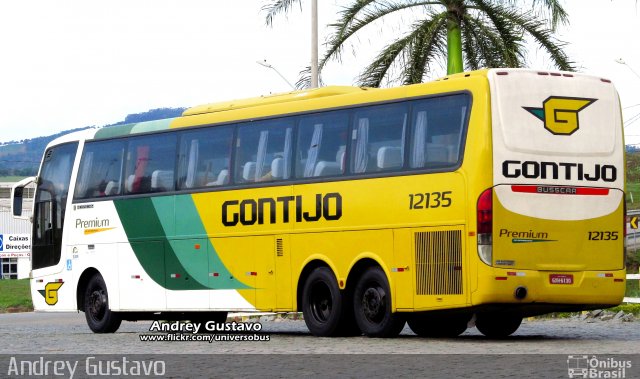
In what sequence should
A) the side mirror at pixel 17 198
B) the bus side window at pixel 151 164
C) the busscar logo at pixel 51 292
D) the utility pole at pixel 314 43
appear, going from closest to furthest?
1. the bus side window at pixel 151 164
2. the busscar logo at pixel 51 292
3. the side mirror at pixel 17 198
4. the utility pole at pixel 314 43

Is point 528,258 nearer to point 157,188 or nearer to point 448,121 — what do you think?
point 448,121

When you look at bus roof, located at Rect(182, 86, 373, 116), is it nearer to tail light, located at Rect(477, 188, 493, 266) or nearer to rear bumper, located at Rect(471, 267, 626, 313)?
tail light, located at Rect(477, 188, 493, 266)

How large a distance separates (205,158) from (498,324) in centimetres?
542

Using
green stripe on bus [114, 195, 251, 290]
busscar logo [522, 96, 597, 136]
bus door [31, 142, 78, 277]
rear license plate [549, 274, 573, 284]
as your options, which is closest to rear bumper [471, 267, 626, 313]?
rear license plate [549, 274, 573, 284]

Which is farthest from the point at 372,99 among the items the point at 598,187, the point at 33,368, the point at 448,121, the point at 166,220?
the point at 33,368

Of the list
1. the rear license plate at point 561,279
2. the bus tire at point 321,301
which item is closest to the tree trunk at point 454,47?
the bus tire at point 321,301

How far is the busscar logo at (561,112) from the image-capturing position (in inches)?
739

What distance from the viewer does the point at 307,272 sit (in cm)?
2138

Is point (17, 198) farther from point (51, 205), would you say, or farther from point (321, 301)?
point (321, 301)

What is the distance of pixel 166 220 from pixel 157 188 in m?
0.63

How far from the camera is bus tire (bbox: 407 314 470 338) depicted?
848 inches

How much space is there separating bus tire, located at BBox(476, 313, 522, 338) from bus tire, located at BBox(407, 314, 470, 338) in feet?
0.90

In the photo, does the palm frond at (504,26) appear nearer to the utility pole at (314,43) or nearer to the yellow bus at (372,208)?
the utility pole at (314,43)

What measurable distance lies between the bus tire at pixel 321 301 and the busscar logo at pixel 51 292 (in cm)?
671
